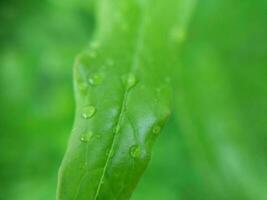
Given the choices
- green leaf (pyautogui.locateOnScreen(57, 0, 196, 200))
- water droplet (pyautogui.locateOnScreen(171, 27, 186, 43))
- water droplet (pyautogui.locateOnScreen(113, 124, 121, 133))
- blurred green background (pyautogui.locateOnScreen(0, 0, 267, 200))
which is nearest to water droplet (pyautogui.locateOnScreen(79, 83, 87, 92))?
green leaf (pyautogui.locateOnScreen(57, 0, 196, 200))

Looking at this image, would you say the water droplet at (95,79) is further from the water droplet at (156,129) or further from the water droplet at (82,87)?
the water droplet at (156,129)

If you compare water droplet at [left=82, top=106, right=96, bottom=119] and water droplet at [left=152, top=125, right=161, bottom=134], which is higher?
water droplet at [left=82, top=106, right=96, bottom=119]

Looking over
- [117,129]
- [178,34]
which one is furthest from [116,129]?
[178,34]

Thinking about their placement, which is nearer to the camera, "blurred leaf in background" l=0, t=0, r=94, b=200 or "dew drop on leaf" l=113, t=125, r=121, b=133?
"dew drop on leaf" l=113, t=125, r=121, b=133

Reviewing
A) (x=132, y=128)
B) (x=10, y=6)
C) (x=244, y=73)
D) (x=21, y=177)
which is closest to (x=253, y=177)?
(x=244, y=73)

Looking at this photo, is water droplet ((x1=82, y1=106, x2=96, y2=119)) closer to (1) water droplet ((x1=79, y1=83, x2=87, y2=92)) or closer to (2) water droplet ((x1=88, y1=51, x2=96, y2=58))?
(1) water droplet ((x1=79, y1=83, x2=87, y2=92))

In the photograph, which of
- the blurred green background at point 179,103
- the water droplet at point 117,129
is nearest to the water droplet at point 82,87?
the water droplet at point 117,129

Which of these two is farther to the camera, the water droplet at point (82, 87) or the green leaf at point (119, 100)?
the water droplet at point (82, 87)

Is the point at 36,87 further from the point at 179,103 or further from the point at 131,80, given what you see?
the point at 131,80
